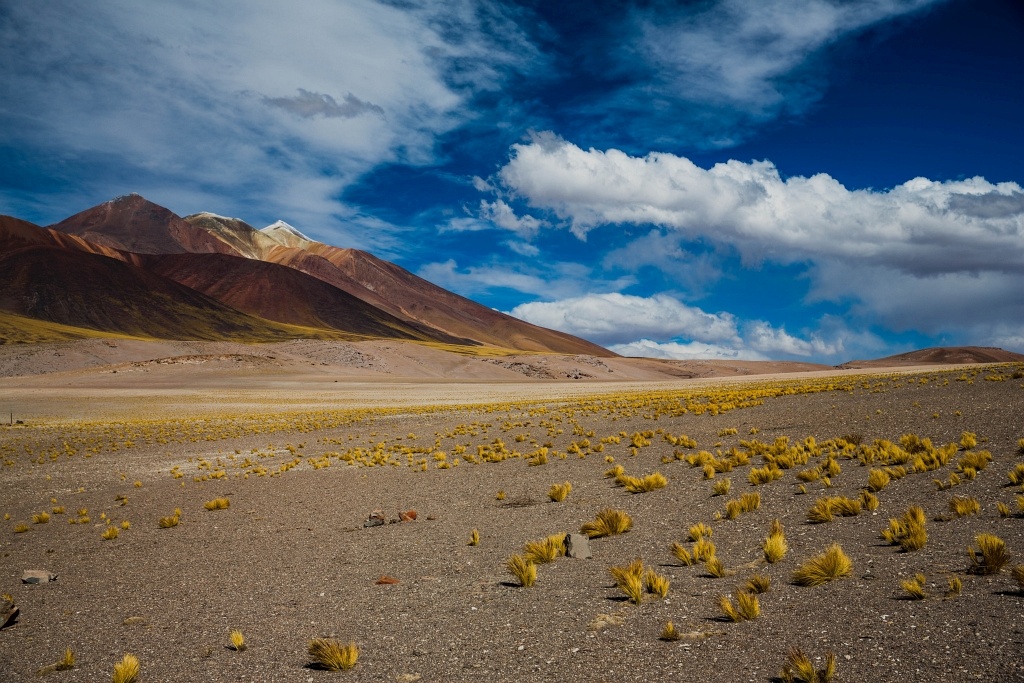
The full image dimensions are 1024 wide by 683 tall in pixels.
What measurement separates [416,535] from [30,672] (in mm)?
6369

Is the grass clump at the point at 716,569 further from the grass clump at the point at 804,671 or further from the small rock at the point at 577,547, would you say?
the grass clump at the point at 804,671

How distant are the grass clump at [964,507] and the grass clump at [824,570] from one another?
2.78 m

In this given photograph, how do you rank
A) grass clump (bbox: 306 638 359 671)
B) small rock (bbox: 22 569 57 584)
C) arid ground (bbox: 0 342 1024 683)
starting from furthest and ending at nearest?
small rock (bbox: 22 569 57 584), grass clump (bbox: 306 638 359 671), arid ground (bbox: 0 342 1024 683)

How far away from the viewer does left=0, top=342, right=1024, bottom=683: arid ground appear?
6.42 metres

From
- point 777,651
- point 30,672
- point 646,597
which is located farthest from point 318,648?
point 777,651

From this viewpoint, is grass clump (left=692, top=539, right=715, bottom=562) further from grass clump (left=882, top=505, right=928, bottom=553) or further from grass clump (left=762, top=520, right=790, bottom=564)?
grass clump (left=882, top=505, right=928, bottom=553)

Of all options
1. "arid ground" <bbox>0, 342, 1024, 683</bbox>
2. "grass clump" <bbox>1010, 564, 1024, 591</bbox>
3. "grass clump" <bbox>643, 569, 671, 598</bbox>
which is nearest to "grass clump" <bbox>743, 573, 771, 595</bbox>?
"arid ground" <bbox>0, 342, 1024, 683</bbox>

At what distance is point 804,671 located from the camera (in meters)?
5.30

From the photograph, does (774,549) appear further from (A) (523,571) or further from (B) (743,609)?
(A) (523,571)

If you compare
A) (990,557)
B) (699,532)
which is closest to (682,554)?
(699,532)

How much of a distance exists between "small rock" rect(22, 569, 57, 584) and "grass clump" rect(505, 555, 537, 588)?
8.09 metres

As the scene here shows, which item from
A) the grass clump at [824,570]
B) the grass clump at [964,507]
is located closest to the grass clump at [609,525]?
the grass clump at [824,570]

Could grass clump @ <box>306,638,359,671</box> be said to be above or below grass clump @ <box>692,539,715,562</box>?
below

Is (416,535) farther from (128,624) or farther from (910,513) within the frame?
(910,513)
